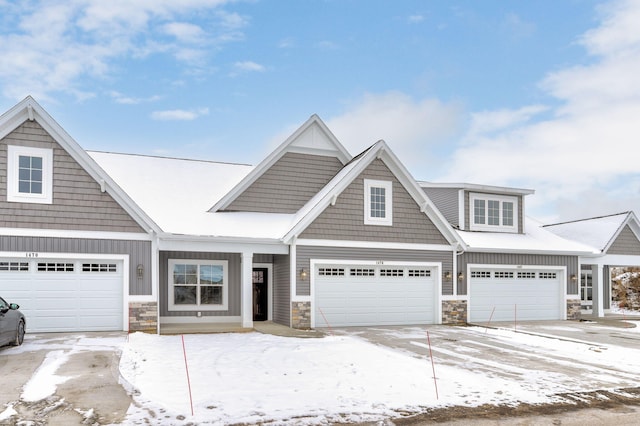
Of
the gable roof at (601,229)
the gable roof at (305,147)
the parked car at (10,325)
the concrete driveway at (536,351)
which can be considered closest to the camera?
the concrete driveway at (536,351)

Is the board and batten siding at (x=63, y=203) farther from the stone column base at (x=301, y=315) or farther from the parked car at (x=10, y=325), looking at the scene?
the stone column base at (x=301, y=315)

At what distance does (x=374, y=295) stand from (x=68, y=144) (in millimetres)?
10575

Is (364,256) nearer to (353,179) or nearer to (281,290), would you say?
(353,179)

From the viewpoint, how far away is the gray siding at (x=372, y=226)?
18.6 metres

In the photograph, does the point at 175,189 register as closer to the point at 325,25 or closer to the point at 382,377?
the point at 325,25

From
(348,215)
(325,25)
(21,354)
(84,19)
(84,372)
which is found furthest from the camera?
(325,25)

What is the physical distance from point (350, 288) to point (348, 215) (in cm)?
243

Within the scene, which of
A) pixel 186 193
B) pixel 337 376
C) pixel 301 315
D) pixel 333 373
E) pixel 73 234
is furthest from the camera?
pixel 186 193

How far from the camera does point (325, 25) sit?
796 inches

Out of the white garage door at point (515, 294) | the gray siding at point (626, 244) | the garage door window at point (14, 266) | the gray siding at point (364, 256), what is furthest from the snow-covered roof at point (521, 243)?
the garage door window at point (14, 266)

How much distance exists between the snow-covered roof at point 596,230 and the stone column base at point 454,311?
23.8ft

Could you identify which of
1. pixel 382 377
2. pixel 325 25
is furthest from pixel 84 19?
pixel 382 377

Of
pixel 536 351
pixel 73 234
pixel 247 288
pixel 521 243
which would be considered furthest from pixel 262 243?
pixel 521 243

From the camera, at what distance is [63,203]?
52.4ft
